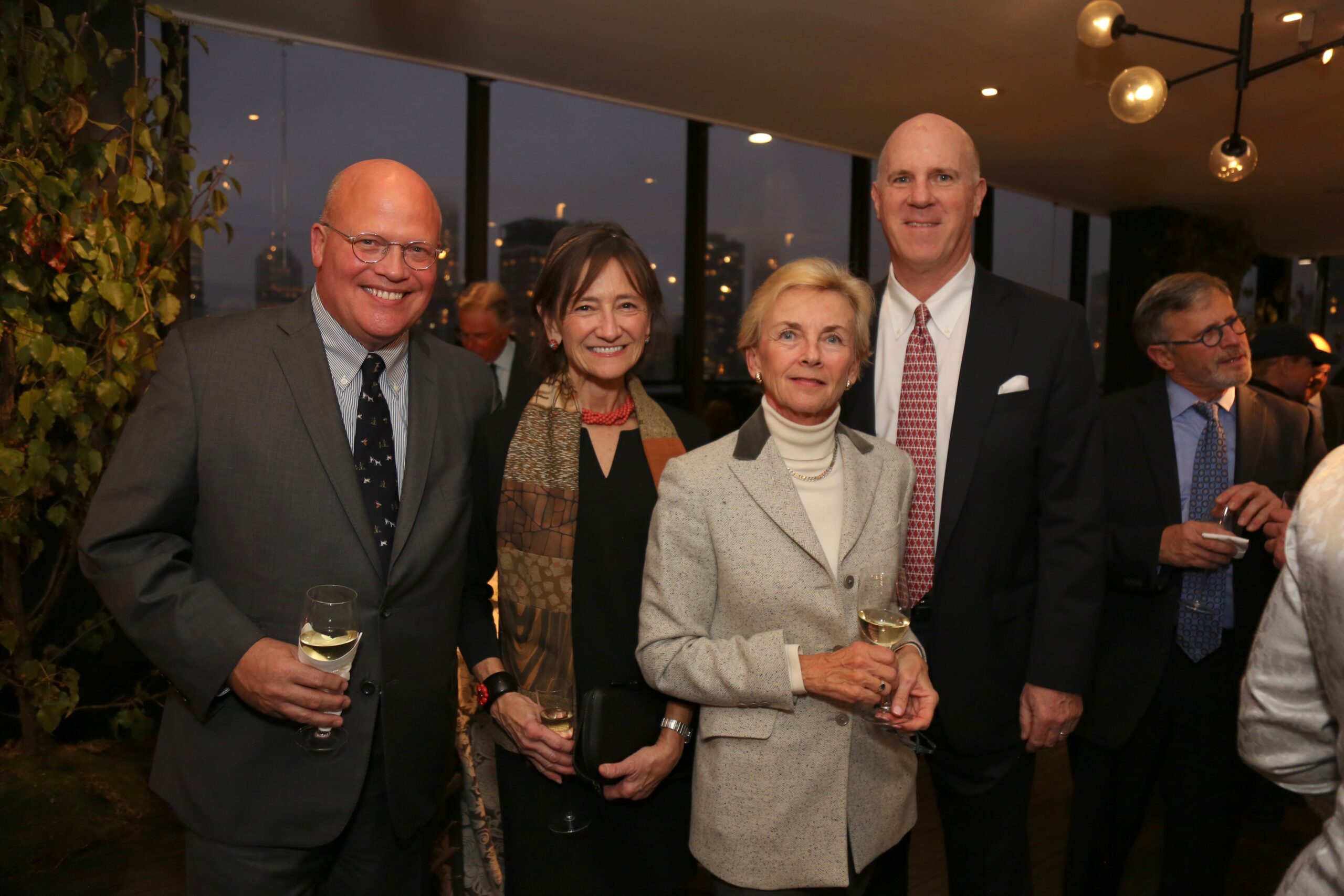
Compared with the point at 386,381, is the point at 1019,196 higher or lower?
higher

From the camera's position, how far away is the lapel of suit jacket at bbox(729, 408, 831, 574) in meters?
1.64

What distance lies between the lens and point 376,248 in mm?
1817

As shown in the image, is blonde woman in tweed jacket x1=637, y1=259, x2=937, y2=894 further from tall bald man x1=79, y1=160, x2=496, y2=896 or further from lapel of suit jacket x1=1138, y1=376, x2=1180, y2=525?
lapel of suit jacket x1=1138, y1=376, x2=1180, y2=525

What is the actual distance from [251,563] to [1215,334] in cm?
254

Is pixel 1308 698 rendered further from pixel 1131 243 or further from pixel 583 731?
pixel 1131 243

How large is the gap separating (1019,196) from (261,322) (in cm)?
936

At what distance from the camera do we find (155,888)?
3.10 m

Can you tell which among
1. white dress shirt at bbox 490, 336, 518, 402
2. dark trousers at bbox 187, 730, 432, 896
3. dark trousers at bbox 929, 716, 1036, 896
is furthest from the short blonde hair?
white dress shirt at bbox 490, 336, 518, 402

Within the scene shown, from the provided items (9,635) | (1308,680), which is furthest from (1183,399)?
(9,635)

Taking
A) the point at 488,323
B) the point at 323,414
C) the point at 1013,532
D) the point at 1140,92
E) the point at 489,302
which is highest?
the point at 1140,92

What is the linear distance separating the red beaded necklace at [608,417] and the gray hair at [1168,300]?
162 centimetres

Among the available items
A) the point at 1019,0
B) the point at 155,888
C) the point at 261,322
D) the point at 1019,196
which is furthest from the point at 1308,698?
the point at 1019,196

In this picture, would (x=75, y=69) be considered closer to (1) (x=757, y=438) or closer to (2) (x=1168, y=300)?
(1) (x=757, y=438)

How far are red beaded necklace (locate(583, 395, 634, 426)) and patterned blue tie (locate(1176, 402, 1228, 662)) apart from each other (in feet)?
5.36
